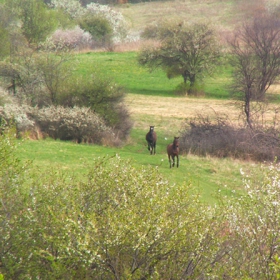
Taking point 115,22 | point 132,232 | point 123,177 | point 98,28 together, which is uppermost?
point 115,22

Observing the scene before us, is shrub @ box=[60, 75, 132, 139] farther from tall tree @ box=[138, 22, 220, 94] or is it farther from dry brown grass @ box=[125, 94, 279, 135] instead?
tall tree @ box=[138, 22, 220, 94]

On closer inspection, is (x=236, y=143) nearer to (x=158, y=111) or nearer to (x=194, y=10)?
(x=158, y=111)

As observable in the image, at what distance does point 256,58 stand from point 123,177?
34425 millimetres

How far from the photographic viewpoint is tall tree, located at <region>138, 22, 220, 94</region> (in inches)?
2255

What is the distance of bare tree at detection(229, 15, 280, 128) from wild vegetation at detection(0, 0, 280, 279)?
0.95 feet

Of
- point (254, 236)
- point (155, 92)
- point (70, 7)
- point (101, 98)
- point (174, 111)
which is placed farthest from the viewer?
point (70, 7)

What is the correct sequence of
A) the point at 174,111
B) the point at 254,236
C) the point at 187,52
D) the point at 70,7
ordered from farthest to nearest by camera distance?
the point at 70,7, the point at 187,52, the point at 174,111, the point at 254,236

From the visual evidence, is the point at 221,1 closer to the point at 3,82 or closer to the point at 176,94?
the point at 176,94

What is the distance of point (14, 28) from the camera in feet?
178

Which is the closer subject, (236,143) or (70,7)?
(236,143)

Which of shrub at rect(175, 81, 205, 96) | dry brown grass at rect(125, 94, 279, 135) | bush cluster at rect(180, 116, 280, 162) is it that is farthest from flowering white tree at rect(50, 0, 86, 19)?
bush cluster at rect(180, 116, 280, 162)

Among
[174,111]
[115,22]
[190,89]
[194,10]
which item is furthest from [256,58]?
[194,10]

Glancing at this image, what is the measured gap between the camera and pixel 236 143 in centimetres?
3212

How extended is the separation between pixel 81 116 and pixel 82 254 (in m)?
24.3
